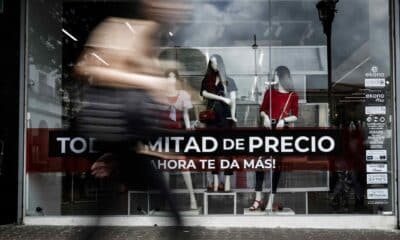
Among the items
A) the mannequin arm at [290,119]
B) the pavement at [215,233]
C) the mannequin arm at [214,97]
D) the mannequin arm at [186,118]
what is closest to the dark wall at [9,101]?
the pavement at [215,233]

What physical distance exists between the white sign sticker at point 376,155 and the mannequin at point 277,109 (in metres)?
1.14

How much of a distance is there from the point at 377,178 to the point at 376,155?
0.33m

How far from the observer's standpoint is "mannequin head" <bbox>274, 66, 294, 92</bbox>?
31.7 feet

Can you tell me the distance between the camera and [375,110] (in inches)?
369

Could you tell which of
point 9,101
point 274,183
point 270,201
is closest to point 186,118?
point 274,183

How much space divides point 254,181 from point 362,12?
115 inches

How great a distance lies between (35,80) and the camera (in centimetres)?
967

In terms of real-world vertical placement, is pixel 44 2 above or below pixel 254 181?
above

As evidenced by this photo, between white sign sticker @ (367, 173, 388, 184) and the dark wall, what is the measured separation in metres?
5.01

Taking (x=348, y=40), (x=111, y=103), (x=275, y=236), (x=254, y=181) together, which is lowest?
(x=275, y=236)

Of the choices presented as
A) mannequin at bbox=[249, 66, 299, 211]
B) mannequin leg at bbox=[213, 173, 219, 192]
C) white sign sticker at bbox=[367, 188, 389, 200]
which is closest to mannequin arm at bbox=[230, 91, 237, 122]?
mannequin at bbox=[249, 66, 299, 211]

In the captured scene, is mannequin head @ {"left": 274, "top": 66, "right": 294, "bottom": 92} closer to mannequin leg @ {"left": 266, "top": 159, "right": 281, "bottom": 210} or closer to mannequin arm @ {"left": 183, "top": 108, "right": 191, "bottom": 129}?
mannequin leg @ {"left": 266, "top": 159, "right": 281, "bottom": 210}

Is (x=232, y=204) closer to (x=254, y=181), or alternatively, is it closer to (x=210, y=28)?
(x=254, y=181)

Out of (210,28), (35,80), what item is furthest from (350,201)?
(35,80)
